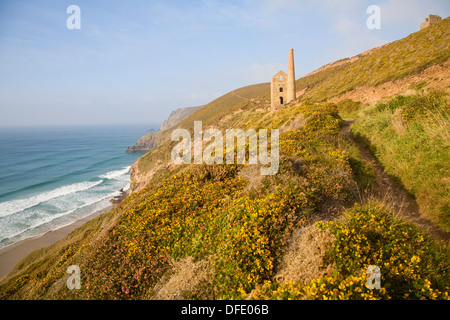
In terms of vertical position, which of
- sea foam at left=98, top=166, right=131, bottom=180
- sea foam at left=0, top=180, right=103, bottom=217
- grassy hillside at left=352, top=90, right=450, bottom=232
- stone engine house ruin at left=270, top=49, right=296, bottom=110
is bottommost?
sea foam at left=0, top=180, right=103, bottom=217

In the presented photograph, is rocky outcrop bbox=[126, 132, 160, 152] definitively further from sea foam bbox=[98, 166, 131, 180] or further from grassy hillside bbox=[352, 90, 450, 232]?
grassy hillside bbox=[352, 90, 450, 232]

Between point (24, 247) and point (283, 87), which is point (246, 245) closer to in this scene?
point (24, 247)

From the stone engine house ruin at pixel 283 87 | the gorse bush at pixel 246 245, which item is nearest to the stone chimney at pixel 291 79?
the stone engine house ruin at pixel 283 87

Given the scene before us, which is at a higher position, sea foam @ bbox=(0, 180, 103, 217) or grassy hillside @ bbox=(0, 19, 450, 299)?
grassy hillside @ bbox=(0, 19, 450, 299)

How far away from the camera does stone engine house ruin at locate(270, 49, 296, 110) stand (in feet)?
124

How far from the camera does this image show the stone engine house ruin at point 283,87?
124 ft

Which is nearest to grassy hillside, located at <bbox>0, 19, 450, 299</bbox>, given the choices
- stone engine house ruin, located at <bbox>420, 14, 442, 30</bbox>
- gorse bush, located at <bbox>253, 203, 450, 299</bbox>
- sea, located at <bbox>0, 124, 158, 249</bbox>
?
gorse bush, located at <bbox>253, 203, 450, 299</bbox>

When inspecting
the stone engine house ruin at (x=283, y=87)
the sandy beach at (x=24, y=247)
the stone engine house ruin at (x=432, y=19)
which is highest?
the stone engine house ruin at (x=432, y=19)

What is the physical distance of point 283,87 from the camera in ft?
129

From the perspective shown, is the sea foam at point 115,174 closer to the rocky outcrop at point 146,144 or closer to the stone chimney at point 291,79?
the rocky outcrop at point 146,144

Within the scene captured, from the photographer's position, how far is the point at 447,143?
8.19 meters
